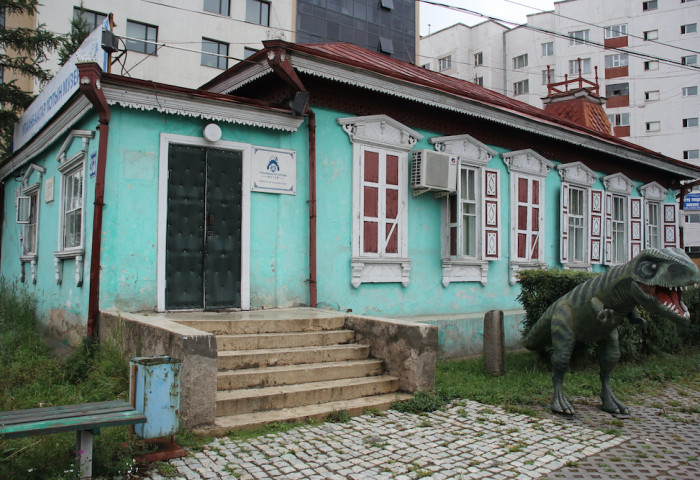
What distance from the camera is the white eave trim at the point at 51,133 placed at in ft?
24.5

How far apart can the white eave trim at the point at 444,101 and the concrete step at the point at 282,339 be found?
11.9ft

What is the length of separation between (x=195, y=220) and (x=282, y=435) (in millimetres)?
3605

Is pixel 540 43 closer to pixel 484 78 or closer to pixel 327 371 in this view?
pixel 484 78

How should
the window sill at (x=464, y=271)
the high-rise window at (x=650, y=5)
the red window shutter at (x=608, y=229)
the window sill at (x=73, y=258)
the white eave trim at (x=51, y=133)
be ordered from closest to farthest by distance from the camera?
the window sill at (x=73, y=258)
the white eave trim at (x=51, y=133)
the window sill at (x=464, y=271)
the red window shutter at (x=608, y=229)
the high-rise window at (x=650, y=5)

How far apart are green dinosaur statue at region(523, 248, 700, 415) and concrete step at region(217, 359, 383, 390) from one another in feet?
6.34

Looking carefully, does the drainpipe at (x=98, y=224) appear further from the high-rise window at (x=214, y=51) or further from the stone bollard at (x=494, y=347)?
the high-rise window at (x=214, y=51)

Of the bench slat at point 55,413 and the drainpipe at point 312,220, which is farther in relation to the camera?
the drainpipe at point 312,220

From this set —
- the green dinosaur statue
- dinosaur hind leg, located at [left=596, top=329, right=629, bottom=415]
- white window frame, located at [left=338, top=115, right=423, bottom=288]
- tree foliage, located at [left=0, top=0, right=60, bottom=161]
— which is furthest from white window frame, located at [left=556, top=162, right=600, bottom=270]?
tree foliage, located at [left=0, top=0, right=60, bottom=161]

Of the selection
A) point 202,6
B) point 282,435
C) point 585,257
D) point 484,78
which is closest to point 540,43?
point 484,78

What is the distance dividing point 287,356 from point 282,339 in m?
0.31

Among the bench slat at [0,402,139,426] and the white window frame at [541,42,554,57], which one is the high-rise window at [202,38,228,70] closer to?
the bench slat at [0,402,139,426]

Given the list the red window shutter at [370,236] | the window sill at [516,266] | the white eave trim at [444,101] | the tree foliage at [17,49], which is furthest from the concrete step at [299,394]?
the tree foliage at [17,49]

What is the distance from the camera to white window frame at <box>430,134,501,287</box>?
992 centimetres

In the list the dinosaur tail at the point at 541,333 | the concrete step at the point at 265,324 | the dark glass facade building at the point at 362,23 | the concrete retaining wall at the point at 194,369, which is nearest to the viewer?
the concrete retaining wall at the point at 194,369
